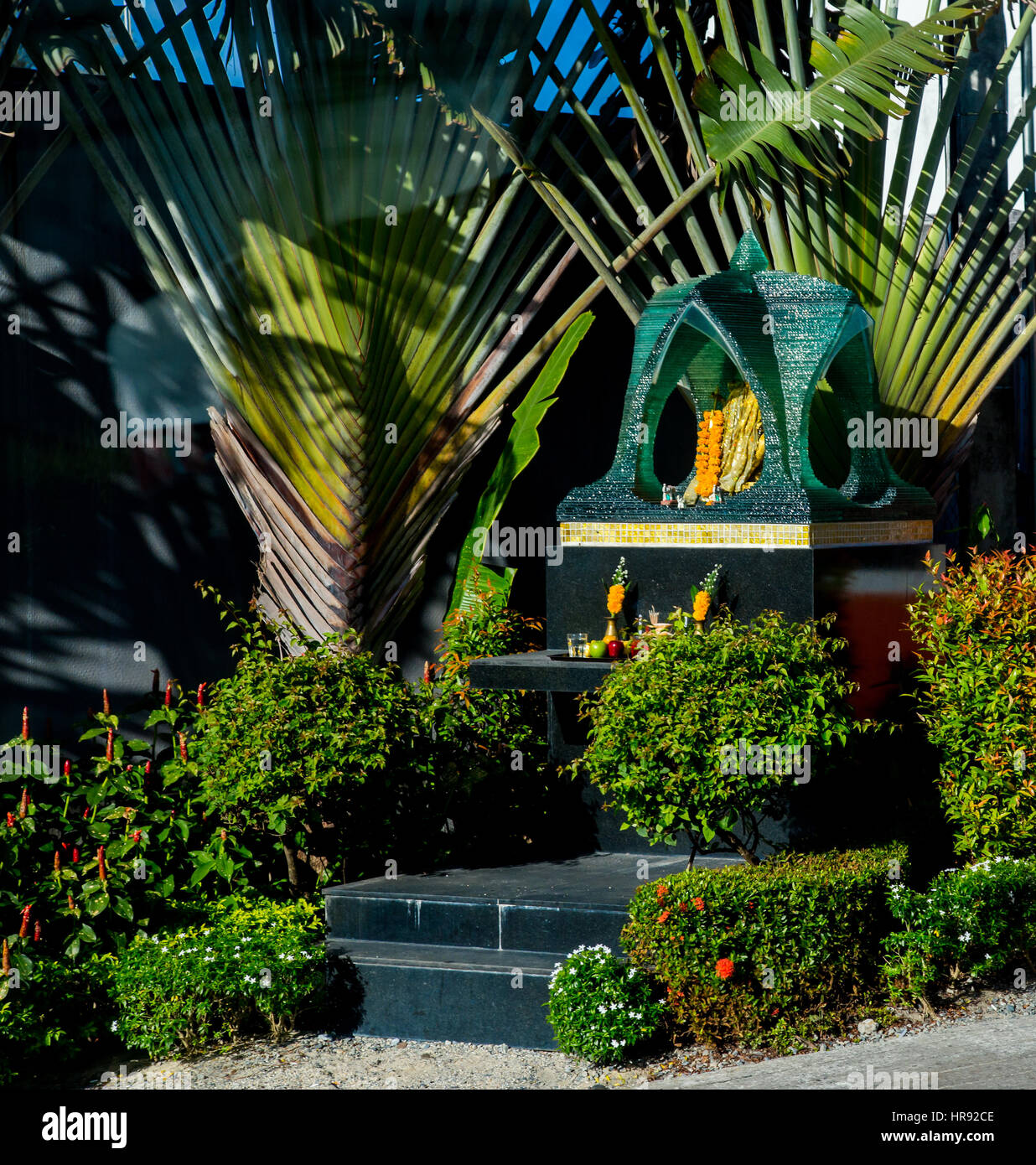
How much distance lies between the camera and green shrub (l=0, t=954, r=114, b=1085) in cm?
578

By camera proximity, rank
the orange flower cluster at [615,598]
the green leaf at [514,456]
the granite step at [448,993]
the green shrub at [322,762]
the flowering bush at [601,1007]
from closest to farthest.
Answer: the flowering bush at [601,1007]
the granite step at [448,993]
the green shrub at [322,762]
the orange flower cluster at [615,598]
the green leaf at [514,456]

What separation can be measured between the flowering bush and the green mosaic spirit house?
2.44m

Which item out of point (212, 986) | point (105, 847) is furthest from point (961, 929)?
point (105, 847)

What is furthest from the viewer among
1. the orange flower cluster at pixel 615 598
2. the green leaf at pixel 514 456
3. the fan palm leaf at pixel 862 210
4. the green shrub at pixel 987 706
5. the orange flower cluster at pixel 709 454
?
the green leaf at pixel 514 456

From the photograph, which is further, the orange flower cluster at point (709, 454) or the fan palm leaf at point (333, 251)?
the fan palm leaf at point (333, 251)

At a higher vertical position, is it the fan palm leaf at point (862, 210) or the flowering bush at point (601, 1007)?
the fan palm leaf at point (862, 210)

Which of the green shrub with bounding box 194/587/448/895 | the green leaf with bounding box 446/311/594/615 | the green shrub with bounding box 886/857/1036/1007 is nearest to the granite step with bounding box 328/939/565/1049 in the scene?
the green shrub with bounding box 194/587/448/895

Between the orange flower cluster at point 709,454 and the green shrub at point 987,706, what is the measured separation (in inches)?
58.6

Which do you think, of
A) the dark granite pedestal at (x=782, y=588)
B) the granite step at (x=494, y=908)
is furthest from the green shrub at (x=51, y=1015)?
the dark granite pedestal at (x=782, y=588)

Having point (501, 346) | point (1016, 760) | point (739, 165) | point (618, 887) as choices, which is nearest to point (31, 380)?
point (501, 346)

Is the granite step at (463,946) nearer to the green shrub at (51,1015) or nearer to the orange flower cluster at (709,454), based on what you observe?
the green shrub at (51,1015)

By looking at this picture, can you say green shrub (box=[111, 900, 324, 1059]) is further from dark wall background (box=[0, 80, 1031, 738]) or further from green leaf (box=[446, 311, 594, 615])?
dark wall background (box=[0, 80, 1031, 738])

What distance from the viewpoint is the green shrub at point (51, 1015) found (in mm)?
5777

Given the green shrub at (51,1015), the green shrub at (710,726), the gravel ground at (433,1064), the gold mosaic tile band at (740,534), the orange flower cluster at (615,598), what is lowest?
the gravel ground at (433,1064)
